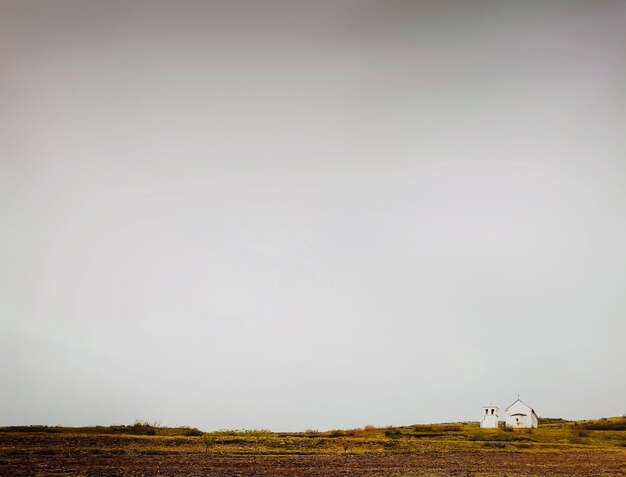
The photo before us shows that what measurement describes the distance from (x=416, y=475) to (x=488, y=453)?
18.4 m

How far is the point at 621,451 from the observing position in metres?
53.9

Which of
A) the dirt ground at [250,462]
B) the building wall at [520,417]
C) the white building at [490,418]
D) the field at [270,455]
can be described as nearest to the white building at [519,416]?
the building wall at [520,417]

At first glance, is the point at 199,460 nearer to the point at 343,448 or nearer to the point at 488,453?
the point at 343,448

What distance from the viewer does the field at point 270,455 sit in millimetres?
35094

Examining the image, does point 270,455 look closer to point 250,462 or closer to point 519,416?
point 250,462

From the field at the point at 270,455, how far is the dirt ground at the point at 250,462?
63mm

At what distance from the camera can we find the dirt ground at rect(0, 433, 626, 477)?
34250mm

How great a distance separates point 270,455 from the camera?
44469mm

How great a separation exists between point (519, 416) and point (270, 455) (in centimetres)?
5565

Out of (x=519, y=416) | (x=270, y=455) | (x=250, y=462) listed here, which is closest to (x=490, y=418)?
(x=519, y=416)

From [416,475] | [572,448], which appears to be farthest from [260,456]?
[572,448]

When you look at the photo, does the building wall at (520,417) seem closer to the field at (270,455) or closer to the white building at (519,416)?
the white building at (519,416)

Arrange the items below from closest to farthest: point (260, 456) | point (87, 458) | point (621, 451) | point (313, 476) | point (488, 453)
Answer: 1. point (313, 476)
2. point (87, 458)
3. point (260, 456)
4. point (488, 453)
5. point (621, 451)

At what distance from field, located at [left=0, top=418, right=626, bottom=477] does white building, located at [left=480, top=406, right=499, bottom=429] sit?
19.7 meters
